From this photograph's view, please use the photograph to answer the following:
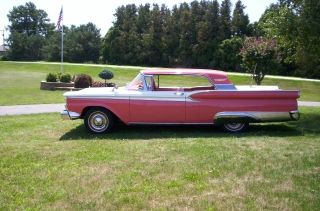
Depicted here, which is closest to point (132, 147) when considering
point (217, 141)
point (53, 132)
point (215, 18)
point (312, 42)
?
point (217, 141)

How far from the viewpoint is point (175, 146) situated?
7.94 m

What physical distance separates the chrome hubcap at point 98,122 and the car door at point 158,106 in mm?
573

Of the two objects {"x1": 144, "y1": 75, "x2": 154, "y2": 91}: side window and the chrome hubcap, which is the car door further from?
the chrome hubcap

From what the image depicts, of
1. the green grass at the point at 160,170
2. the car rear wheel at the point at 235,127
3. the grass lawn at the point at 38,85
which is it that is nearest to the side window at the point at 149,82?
the green grass at the point at 160,170

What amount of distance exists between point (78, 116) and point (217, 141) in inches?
118

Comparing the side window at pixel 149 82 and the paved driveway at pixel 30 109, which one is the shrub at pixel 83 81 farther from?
the side window at pixel 149 82

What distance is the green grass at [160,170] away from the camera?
5.05 metres

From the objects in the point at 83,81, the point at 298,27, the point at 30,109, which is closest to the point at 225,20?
the point at 83,81

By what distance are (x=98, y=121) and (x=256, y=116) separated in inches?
129

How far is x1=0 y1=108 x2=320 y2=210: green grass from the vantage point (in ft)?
16.6

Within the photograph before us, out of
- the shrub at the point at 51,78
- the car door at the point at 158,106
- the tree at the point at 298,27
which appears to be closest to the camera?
the car door at the point at 158,106

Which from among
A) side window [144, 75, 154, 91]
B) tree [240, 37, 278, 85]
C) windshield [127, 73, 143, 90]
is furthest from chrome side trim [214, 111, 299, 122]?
tree [240, 37, 278, 85]

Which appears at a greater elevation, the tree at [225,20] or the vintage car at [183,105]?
the tree at [225,20]

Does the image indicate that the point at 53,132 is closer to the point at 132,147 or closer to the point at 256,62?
the point at 132,147
